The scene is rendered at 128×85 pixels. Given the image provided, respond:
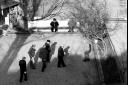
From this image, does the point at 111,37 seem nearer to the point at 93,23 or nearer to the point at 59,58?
the point at 93,23

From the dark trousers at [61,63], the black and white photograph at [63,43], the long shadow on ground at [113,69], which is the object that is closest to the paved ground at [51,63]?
the black and white photograph at [63,43]

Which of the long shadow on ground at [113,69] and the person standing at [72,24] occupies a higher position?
the person standing at [72,24]

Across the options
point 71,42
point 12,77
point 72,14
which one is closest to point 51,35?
Answer: point 71,42

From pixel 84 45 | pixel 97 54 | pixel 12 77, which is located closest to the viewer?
pixel 12 77

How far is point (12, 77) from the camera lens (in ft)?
57.1

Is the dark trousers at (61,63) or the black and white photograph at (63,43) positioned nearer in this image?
the black and white photograph at (63,43)

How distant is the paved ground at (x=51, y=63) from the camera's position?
17.1 metres

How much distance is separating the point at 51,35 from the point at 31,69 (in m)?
3.99

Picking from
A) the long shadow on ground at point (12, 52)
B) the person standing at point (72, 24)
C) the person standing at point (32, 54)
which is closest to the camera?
the person standing at point (32, 54)

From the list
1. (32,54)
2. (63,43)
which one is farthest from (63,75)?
(63,43)

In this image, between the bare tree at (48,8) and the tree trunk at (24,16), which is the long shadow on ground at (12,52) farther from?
the bare tree at (48,8)

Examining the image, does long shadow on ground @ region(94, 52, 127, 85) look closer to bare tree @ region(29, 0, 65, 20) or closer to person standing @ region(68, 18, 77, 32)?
person standing @ region(68, 18, 77, 32)

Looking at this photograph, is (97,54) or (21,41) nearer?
(97,54)

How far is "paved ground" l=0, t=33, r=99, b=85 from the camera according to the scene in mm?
17125
